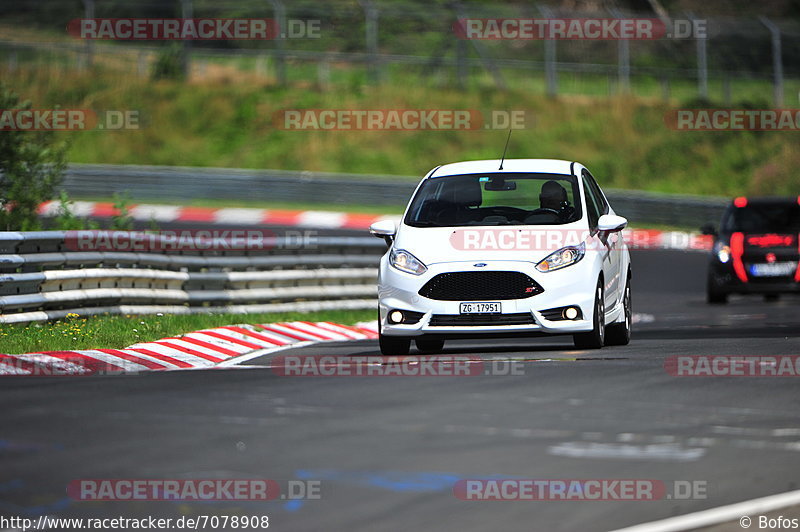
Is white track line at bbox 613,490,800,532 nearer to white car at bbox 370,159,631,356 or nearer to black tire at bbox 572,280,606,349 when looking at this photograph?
white car at bbox 370,159,631,356

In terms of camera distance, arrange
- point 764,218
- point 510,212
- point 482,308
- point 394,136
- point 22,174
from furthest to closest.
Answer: point 394,136, point 764,218, point 22,174, point 510,212, point 482,308

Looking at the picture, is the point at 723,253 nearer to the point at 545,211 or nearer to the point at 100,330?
the point at 545,211

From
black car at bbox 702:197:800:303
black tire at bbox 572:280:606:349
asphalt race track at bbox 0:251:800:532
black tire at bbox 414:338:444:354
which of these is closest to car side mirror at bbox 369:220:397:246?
black tire at bbox 414:338:444:354

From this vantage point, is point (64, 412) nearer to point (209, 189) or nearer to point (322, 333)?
point (322, 333)

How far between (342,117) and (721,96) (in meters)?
12.0

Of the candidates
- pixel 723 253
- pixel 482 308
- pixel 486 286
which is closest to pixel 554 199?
pixel 486 286

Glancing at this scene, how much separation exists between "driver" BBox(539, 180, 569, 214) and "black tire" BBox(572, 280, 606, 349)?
2.80ft

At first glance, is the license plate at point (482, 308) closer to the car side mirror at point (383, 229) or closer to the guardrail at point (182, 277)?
the car side mirror at point (383, 229)

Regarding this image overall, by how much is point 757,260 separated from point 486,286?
11.4m

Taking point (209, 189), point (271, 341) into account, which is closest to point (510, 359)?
point (271, 341)

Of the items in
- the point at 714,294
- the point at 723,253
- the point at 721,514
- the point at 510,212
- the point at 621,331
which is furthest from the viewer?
the point at 714,294

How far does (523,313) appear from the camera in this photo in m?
13.1

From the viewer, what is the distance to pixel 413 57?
47406 mm

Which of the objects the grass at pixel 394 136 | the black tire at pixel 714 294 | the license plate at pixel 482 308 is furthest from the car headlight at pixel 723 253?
the grass at pixel 394 136
